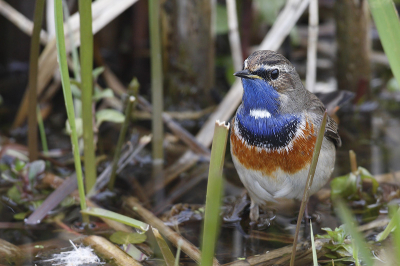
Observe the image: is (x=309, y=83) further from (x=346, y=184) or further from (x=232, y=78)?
(x=346, y=184)

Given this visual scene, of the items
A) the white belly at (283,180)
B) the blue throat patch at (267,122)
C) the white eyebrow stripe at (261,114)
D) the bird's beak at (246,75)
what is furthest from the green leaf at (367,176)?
the bird's beak at (246,75)

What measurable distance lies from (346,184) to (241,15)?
278 cm

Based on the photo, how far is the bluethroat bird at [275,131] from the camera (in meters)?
3.18

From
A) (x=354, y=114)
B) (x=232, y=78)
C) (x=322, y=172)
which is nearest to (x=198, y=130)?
(x=232, y=78)

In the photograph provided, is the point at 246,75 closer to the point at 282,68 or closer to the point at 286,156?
the point at 282,68

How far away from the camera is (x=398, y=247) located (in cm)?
196

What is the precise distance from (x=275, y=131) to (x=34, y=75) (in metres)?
1.88

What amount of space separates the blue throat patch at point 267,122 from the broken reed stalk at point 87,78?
3.41 ft

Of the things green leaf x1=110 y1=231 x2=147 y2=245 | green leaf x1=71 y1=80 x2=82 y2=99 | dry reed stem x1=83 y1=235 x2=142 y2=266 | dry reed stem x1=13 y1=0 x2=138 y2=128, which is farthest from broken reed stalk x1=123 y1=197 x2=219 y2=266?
dry reed stem x1=13 y1=0 x2=138 y2=128

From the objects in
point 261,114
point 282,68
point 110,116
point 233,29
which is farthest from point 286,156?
point 233,29

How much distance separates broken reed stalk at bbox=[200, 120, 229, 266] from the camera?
183 cm

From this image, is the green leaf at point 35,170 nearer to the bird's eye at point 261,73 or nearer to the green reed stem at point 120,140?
the green reed stem at point 120,140

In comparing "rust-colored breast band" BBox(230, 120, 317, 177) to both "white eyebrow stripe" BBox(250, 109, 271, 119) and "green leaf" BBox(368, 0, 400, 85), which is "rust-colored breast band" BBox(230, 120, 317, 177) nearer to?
"white eyebrow stripe" BBox(250, 109, 271, 119)

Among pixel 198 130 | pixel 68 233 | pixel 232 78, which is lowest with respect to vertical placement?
pixel 68 233
